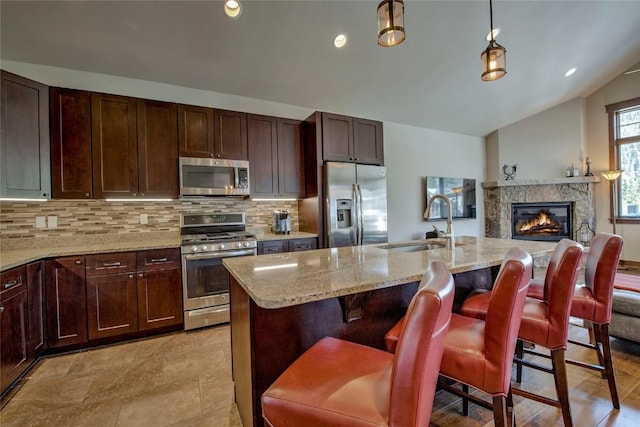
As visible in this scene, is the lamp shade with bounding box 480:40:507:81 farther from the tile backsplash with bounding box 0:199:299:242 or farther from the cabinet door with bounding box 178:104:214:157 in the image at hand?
the tile backsplash with bounding box 0:199:299:242

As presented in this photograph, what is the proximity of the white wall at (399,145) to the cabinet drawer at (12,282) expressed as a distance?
6.38 ft

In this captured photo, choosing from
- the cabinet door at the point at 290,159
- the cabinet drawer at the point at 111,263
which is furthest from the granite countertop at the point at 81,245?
the cabinet door at the point at 290,159

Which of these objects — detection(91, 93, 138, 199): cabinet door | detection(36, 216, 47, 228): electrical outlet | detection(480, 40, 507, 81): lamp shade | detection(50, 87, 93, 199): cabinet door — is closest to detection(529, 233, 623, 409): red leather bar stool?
detection(480, 40, 507, 81): lamp shade

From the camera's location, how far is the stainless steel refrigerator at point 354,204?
362 cm

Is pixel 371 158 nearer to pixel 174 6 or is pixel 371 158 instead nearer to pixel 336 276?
pixel 174 6

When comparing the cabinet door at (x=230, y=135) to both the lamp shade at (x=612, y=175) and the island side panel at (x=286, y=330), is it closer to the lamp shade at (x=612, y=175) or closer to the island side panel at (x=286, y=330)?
the island side panel at (x=286, y=330)

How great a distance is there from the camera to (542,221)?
591cm

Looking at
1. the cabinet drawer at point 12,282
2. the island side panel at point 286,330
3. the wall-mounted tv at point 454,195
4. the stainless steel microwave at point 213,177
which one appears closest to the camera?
the island side panel at point 286,330

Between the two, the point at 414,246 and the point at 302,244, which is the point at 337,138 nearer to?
the point at 302,244

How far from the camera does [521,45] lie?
149 inches

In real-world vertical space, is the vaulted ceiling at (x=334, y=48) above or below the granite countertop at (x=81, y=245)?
above

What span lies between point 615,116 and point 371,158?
5123mm

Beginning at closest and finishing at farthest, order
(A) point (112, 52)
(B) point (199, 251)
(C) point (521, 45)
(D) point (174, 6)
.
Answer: (D) point (174, 6) < (A) point (112, 52) < (B) point (199, 251) < (C) point (521, 45)

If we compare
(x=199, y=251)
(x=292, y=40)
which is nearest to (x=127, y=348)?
(x=199, y=251)
